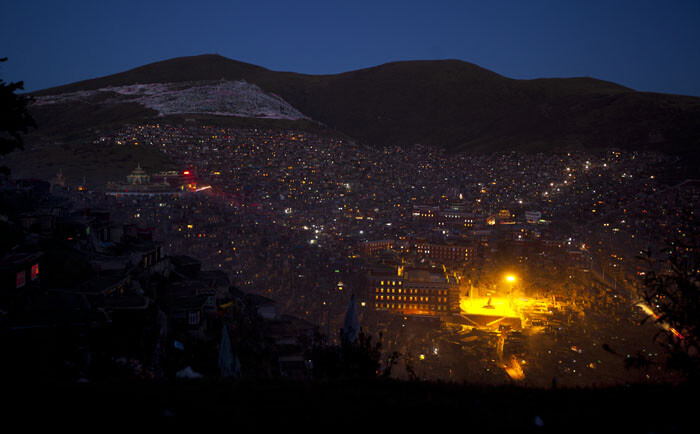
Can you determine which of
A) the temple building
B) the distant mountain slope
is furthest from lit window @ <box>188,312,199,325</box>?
the distant mountain slope

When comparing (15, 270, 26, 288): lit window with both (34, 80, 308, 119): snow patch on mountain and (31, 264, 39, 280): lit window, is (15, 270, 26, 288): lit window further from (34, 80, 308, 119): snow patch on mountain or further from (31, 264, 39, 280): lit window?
(34, 80, 308, 119): snow patch on mountain

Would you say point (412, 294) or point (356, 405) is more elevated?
point (356, 405)

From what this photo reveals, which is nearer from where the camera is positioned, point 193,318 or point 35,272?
point 35,272

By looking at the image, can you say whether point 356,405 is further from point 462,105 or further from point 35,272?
point 462,105

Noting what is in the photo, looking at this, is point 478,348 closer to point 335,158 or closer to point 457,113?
point 335,158

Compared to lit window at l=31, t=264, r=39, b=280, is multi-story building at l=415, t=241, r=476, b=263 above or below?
below

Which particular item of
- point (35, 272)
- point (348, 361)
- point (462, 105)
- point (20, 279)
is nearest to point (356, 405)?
point (348, 361)

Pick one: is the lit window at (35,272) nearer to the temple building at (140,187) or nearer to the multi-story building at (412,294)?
the multi-story building at (412,294)
